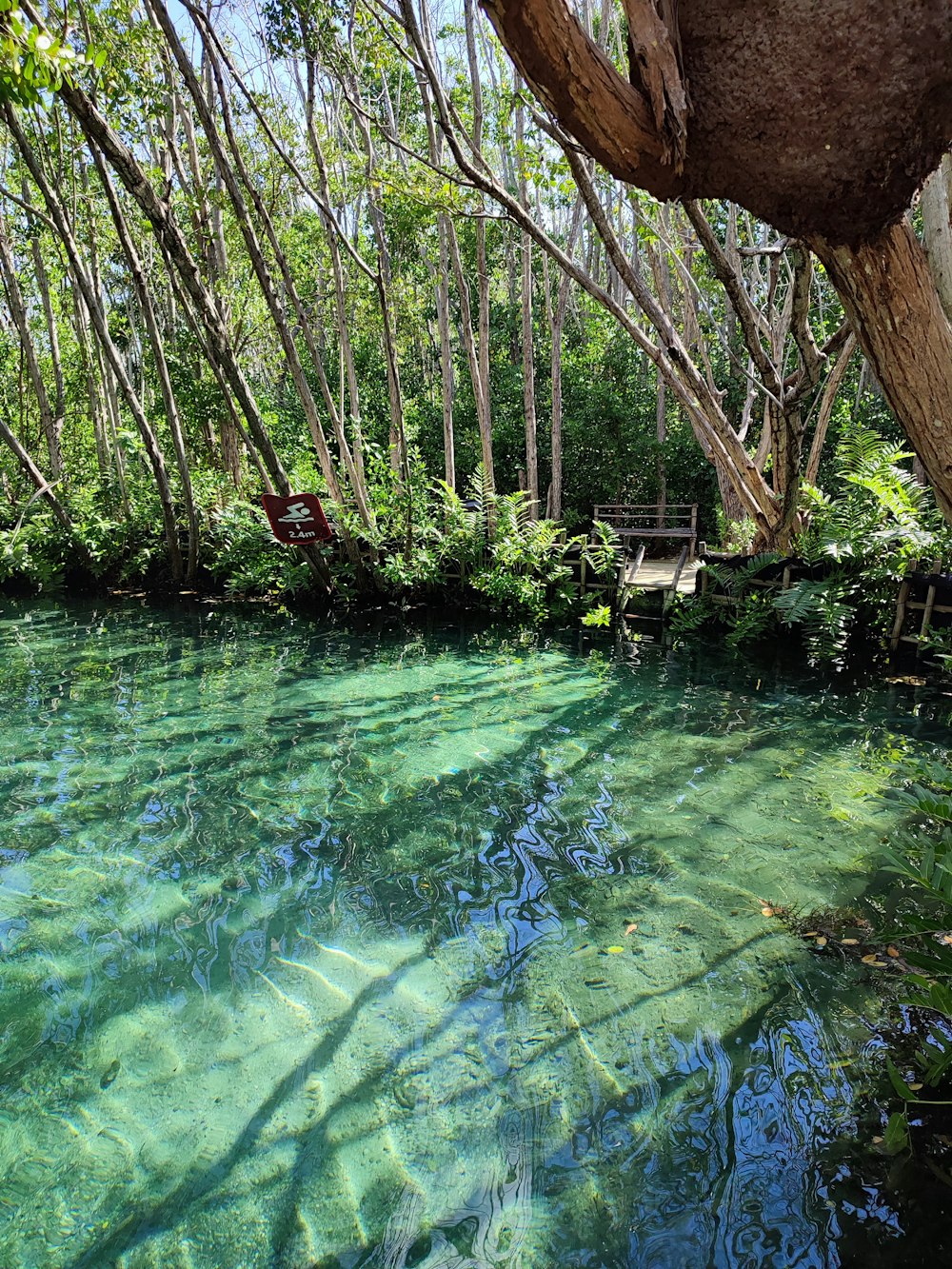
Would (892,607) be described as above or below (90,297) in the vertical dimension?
below

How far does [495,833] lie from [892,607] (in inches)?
210

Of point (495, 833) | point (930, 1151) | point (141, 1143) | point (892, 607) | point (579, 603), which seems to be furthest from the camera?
point (579, 603)

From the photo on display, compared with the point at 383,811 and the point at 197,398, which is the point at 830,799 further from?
the point at 197,398

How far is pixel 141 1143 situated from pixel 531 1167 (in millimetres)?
1268

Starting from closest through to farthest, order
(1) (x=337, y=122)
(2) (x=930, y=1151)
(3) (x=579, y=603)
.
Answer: (2) (x=930, y=1151)
(3) (x=579, y=603)
(1) (x=337, y=122)

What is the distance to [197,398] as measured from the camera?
1177 cm

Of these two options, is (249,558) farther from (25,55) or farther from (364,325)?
(25,55)

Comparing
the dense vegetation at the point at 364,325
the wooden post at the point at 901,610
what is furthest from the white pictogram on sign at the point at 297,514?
the wooden post at the point at 901,610

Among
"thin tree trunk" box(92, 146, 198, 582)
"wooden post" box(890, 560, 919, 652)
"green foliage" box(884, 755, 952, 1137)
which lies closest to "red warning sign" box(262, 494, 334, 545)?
"thin tree trunk" box(92, 146, 198, 582)

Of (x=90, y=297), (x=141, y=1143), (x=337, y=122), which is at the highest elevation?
(x=337, y=122)

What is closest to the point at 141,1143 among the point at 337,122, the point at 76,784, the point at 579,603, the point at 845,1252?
the point at 845,1252

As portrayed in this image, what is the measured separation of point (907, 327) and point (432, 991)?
2.96m

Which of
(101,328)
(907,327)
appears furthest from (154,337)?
(907,327)

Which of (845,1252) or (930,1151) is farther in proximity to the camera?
(930,1151)
